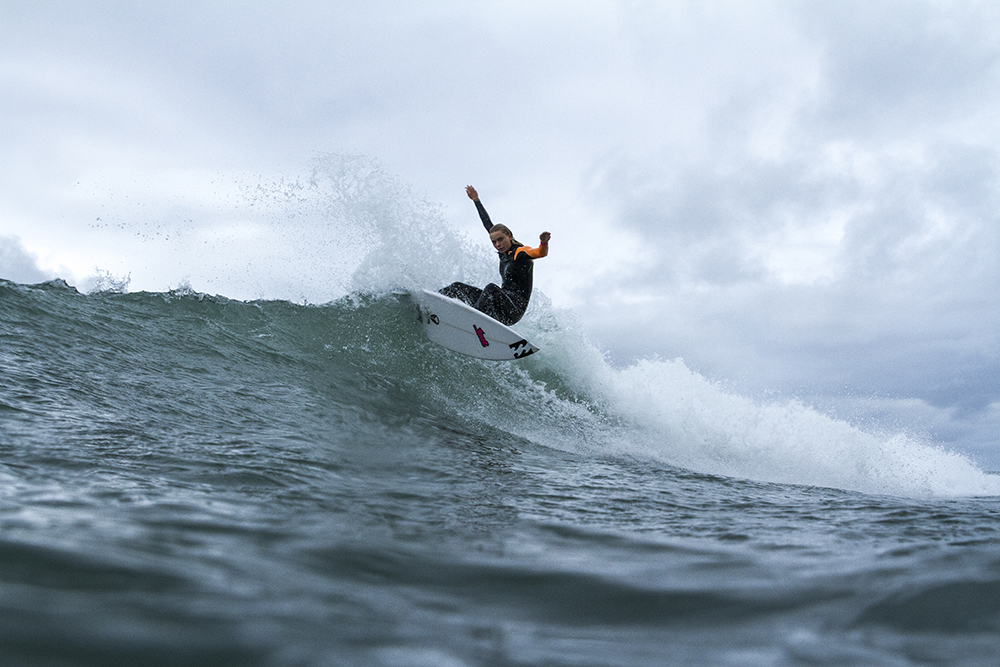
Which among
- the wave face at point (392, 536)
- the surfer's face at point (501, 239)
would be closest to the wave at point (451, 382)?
the wave face at point (392, 536)

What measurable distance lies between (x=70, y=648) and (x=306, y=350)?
7.55m

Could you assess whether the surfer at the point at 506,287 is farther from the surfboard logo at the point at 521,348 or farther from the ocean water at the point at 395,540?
the ocean water at the point at 395,540

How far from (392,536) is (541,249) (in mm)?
6394

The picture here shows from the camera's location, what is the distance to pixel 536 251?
28.3ft

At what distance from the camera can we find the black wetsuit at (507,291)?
8.96m

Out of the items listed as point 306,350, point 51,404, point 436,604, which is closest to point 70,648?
point 436,604

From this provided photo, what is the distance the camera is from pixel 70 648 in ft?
4.23

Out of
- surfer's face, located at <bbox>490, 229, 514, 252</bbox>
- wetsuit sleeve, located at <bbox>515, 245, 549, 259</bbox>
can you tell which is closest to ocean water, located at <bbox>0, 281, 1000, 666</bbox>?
wetsuit sleeve, located at <bbox>515, 245, 549, 259</bbox>

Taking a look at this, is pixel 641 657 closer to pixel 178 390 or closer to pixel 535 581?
pixel 535 581

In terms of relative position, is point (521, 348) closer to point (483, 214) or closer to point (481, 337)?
point (481, 337)

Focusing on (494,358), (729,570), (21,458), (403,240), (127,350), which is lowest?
(21,458)

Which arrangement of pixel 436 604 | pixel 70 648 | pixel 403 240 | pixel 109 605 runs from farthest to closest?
pixel 403 240 → pixel 436 604 → pixel 109 605 → pixel 70 648

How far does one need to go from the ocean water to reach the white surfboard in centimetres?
164

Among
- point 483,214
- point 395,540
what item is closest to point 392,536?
point 395,540
